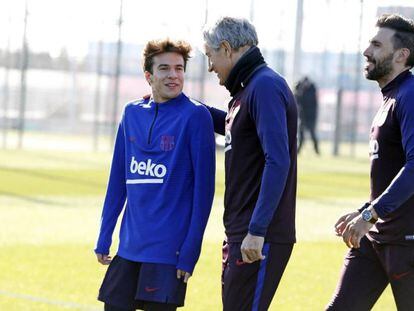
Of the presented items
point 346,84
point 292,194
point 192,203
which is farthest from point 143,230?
point 346,84

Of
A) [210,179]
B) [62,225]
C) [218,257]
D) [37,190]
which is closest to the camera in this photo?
[210,179]

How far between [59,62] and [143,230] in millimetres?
36213

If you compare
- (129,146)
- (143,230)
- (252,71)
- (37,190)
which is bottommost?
(37,190)

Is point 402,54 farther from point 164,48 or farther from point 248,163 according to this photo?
point 164,48

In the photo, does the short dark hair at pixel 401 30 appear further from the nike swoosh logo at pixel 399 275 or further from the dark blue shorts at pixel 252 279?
the dark blue shorts at pixel 252 279

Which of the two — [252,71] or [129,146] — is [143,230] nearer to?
[129,146]

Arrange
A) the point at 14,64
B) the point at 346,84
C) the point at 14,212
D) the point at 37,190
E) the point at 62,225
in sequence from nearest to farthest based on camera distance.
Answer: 1. the point at 62,225
2. the point at 14,212
3. the point at 37,190
4. the point at 14,64
5. the point at 346,84

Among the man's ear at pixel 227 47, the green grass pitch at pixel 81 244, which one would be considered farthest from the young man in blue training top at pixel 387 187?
the green grass pitch at pixel 81 244

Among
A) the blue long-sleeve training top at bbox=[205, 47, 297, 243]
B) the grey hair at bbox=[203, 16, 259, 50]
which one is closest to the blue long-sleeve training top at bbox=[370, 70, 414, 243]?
the blue long-sleeve training top at bbox=[205, 47, 297, 243]

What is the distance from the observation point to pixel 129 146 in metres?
6.21

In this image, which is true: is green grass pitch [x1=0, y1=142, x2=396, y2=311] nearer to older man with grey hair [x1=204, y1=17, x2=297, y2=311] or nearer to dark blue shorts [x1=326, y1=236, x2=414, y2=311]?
dark blue shorts [x1=326, y1=236, x2=414, y2=311]

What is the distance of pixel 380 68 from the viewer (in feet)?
20.2

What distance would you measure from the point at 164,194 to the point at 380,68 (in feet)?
4.27

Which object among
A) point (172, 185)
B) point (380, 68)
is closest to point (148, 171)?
point (172, 185)
